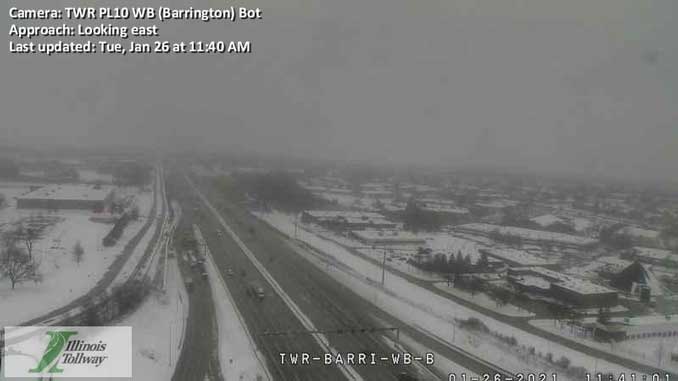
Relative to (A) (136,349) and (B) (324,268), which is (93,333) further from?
(B) (324,268)

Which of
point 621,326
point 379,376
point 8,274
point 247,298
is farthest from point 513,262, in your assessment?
point 8,274

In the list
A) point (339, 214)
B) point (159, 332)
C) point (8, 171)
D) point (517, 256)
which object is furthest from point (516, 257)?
point (8, 171)

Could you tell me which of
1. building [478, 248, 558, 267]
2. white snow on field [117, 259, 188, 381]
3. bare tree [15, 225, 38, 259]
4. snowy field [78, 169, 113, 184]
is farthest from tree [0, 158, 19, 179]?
building [478, 248, 558, 267]

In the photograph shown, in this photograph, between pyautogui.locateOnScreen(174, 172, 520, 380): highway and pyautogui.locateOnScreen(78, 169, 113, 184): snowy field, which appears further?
pyautogui.locateOnScreen(78, 169, 113, 184): snowy field

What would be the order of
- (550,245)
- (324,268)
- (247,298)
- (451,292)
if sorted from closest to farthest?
(247,298), (451,292), (324,268), (550,245)

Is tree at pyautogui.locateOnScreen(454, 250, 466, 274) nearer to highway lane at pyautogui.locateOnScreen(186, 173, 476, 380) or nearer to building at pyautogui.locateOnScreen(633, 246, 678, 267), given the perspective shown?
highway lane at pyautogui.locateOnScreen(186, 173, 476, 380)

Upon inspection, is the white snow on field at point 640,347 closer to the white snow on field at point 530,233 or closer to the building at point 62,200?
the white snow on field at point 530,233
